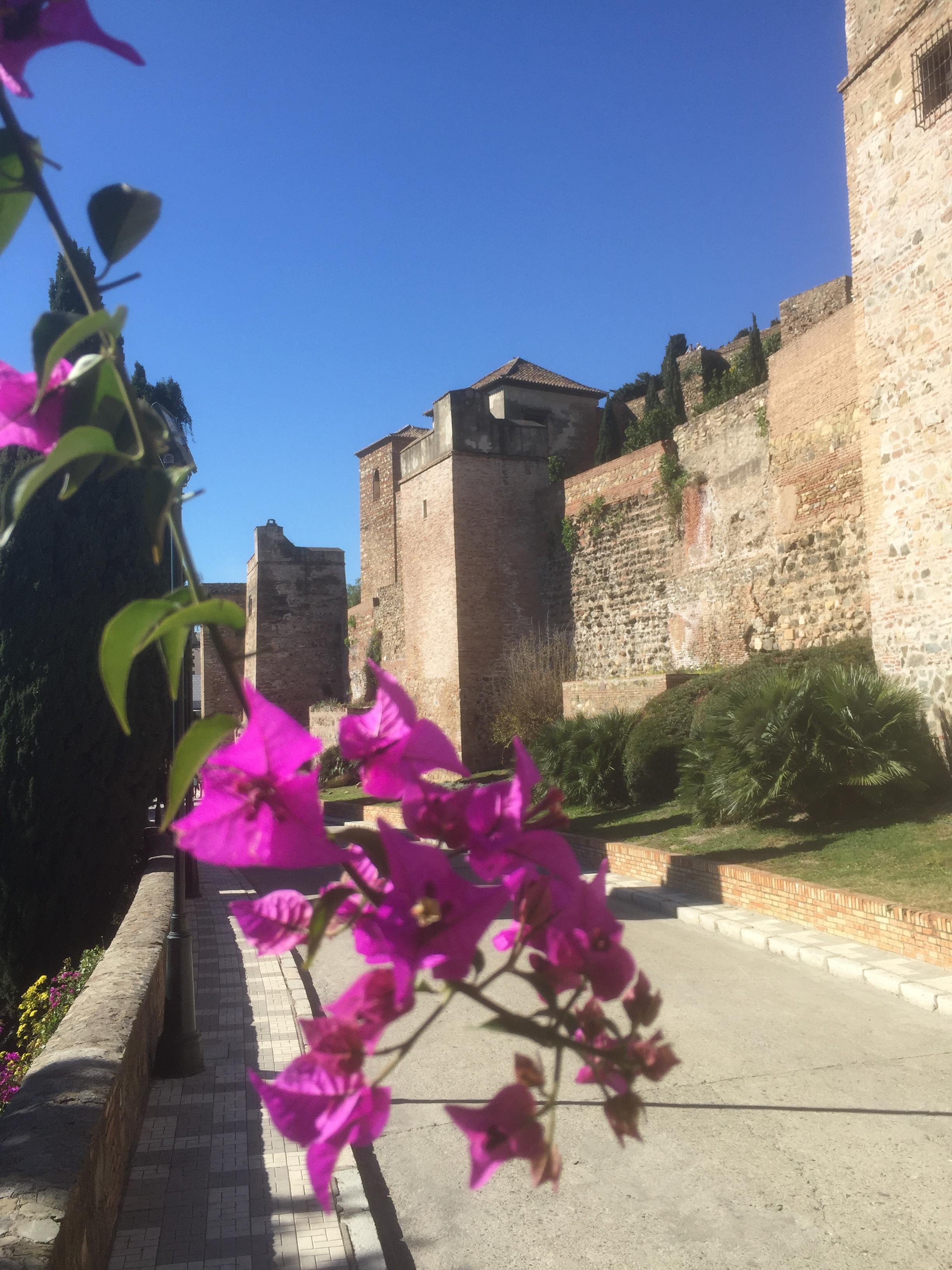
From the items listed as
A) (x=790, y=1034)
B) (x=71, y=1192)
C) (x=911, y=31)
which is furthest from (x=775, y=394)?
(x=71, y=1192)

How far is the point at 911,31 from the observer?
34.5ft

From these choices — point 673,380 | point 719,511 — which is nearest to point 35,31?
point 719,511

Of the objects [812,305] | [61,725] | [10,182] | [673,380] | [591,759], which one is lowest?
[591,759]

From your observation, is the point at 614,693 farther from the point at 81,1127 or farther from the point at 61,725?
the point at 81,1127

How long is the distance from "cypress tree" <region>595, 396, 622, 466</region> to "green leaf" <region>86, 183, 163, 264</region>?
2294 cm

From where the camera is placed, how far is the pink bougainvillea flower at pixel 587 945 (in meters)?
0.58

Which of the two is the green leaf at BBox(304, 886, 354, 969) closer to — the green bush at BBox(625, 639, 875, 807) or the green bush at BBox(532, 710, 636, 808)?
the green bush at BBox(625, 639, 875, 807)

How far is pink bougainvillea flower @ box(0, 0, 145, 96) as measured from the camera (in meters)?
0.66

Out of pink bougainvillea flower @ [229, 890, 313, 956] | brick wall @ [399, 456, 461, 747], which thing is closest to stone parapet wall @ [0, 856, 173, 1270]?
pink bougainvillea flower @ [229, 890, 313, 956]

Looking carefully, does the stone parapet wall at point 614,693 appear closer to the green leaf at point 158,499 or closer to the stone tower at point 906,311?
the stone tower at point 906,311

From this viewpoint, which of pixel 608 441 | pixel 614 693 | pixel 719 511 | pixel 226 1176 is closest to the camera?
pixel 226 1176

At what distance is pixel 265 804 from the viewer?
0.56 metres

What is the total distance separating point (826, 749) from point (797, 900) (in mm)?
2219

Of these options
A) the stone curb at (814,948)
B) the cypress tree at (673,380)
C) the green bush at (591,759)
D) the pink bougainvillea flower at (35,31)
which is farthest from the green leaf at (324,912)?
the cypress tree at (673,380)
